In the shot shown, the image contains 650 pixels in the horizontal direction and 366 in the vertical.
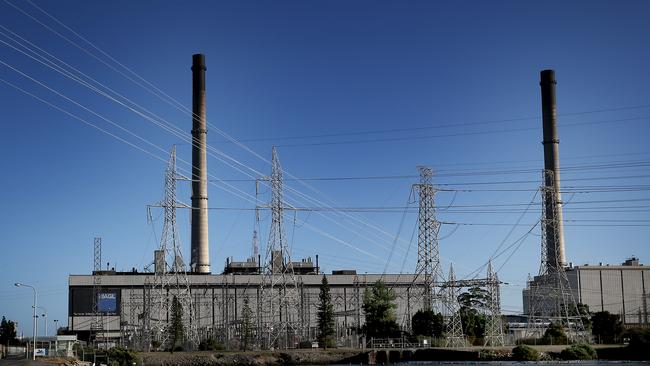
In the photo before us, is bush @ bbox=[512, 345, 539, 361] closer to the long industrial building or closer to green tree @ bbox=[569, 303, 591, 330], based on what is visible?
green tree @ bbox=[569, 303, 591, 330]

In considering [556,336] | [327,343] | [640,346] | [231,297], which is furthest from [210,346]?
[640,346]

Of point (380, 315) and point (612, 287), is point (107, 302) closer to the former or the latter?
point (380, 315)

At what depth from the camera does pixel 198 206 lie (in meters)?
132

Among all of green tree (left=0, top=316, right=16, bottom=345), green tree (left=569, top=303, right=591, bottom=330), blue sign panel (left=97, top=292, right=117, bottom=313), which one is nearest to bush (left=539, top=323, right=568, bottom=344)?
green tree (left=569, top=303, right=591, bottom=330)

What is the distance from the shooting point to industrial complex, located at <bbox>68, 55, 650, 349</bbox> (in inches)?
4343

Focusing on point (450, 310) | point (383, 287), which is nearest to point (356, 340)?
point (383, 287)

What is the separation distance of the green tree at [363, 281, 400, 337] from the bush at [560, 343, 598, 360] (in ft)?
109

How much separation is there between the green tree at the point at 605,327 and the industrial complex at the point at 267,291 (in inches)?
183

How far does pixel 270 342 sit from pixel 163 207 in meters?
23.3

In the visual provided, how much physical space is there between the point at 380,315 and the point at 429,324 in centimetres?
952

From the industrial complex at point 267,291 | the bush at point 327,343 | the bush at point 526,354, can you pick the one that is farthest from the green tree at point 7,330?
the bush at point 526,354

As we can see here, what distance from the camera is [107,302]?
461 feet

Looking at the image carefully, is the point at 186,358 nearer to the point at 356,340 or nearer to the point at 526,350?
the point at 356,340

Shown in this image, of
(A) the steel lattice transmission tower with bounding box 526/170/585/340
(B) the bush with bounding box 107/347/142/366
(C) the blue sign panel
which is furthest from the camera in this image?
(C) the blue sign panel
